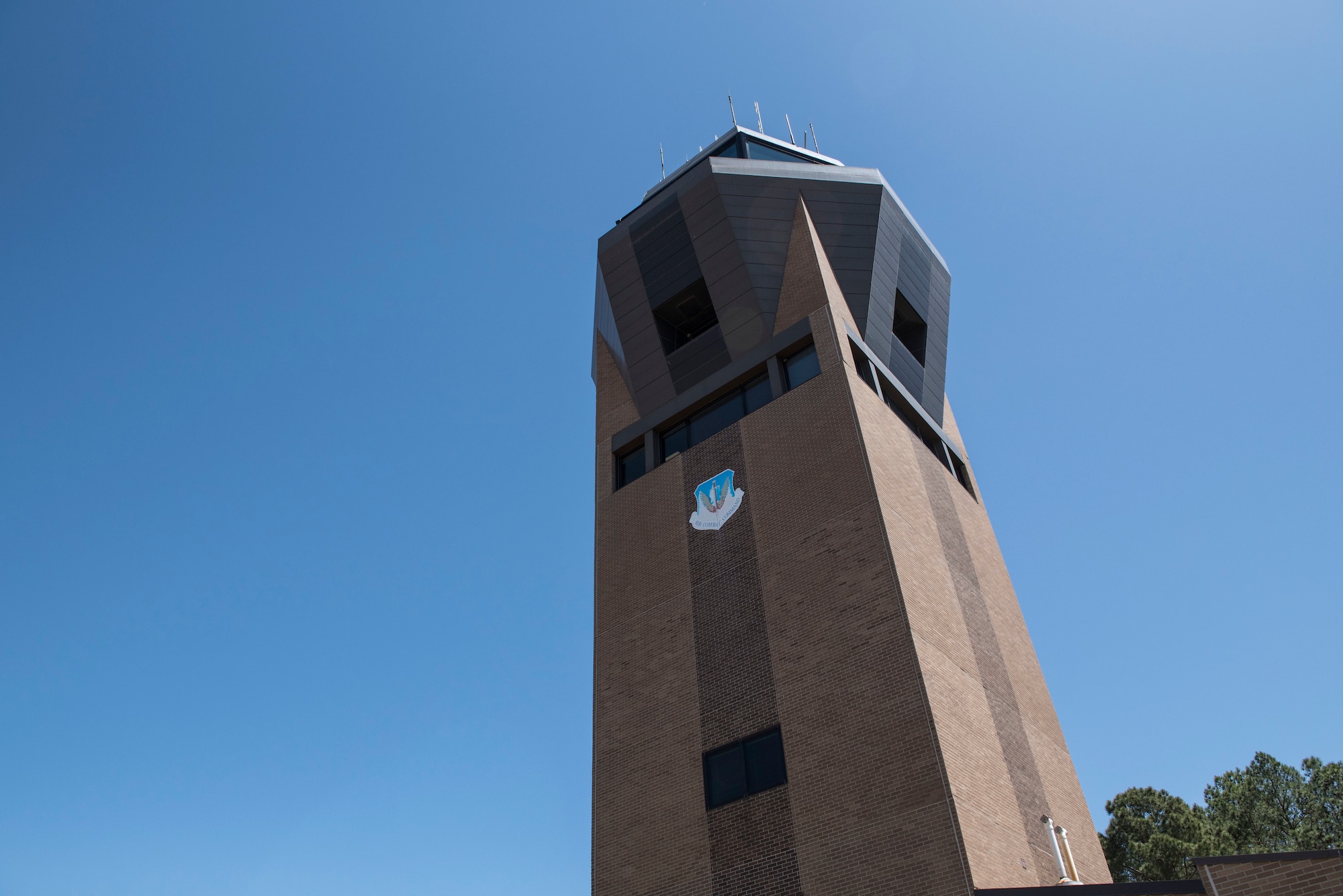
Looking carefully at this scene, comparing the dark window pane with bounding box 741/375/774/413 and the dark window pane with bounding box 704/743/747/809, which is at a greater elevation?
the dark window pane with bounding box 741/375/774/413

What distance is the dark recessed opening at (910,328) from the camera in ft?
107

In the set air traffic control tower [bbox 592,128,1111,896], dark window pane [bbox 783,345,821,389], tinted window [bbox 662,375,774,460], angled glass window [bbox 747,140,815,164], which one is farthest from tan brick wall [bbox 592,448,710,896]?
angled glass window [bbox 747,140,815,164]

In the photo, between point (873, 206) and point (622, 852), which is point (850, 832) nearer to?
point (622, 852)

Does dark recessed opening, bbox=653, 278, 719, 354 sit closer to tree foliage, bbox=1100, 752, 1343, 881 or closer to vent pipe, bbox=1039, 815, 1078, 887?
vent pipe, bbox=1039, 815, 1078, 887

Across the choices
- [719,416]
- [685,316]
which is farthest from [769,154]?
[719,416]

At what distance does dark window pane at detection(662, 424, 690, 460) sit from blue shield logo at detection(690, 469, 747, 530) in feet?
8.44

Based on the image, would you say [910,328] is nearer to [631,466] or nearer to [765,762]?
[631,466]

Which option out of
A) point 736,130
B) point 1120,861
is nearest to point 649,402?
point 736,130

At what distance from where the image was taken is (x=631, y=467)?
30.7 m

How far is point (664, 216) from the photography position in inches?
1259

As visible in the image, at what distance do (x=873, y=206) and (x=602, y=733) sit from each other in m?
19.9

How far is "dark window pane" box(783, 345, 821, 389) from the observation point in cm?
2700

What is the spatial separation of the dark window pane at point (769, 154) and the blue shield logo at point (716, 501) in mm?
15310

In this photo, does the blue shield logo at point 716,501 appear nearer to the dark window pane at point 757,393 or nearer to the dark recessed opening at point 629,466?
the dark window pane at point 757,393
